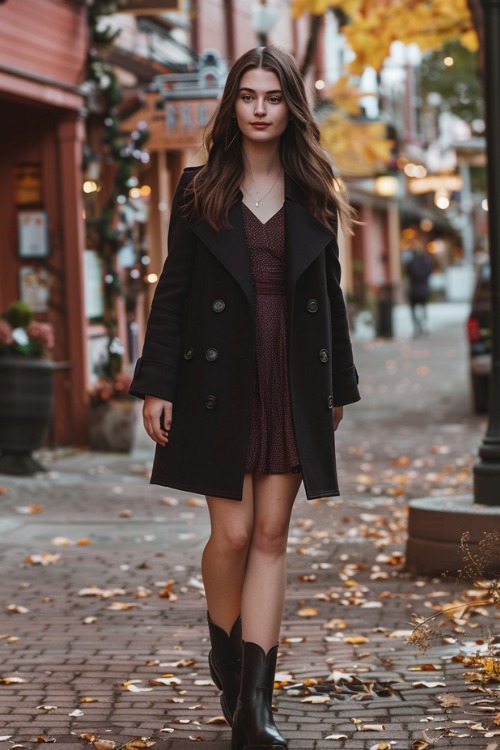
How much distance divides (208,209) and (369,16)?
10.7 metres

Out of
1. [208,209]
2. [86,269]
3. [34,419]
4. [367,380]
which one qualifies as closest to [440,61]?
[367,380]

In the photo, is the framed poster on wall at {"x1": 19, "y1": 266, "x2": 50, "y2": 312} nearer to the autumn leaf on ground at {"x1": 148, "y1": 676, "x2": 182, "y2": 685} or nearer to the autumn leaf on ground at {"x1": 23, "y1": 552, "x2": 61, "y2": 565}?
the autumn leaf on ground at {"x1": 23, "y1": 552, "x2": 61, "y2": 565}

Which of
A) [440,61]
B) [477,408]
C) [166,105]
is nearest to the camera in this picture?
[166,105]

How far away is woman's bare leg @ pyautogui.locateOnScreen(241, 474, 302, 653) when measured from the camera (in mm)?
4277

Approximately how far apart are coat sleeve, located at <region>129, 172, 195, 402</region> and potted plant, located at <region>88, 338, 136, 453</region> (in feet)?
27.7

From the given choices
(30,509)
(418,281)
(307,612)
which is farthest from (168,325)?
(418,281)

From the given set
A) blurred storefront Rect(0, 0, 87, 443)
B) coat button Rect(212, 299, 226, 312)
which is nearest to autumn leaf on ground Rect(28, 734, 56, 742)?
coat button Rect(212, 299, 226, 312)

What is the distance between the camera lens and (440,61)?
41375 mm

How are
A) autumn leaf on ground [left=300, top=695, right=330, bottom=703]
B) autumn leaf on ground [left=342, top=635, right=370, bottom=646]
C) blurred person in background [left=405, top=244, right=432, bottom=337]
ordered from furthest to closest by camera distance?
blurred person in background [left=405, top=244, right=432, bottom=337]
autumn leaf on ground [left=342, top=635, right=370, bottom=646]
autumn leaf on ground [left=300, top=695, right=330, bottom=703]

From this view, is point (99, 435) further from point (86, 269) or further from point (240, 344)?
point (240, 344)

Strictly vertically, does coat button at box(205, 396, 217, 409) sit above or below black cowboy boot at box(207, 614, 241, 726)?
above

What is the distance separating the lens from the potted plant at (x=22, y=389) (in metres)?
11.0

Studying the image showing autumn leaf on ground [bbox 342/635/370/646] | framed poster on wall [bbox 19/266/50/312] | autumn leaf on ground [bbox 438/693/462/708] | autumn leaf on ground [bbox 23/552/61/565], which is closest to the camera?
autumn leaf on ground [bbox 438/693/462/708]

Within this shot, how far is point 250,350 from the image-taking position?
13.9 feet
